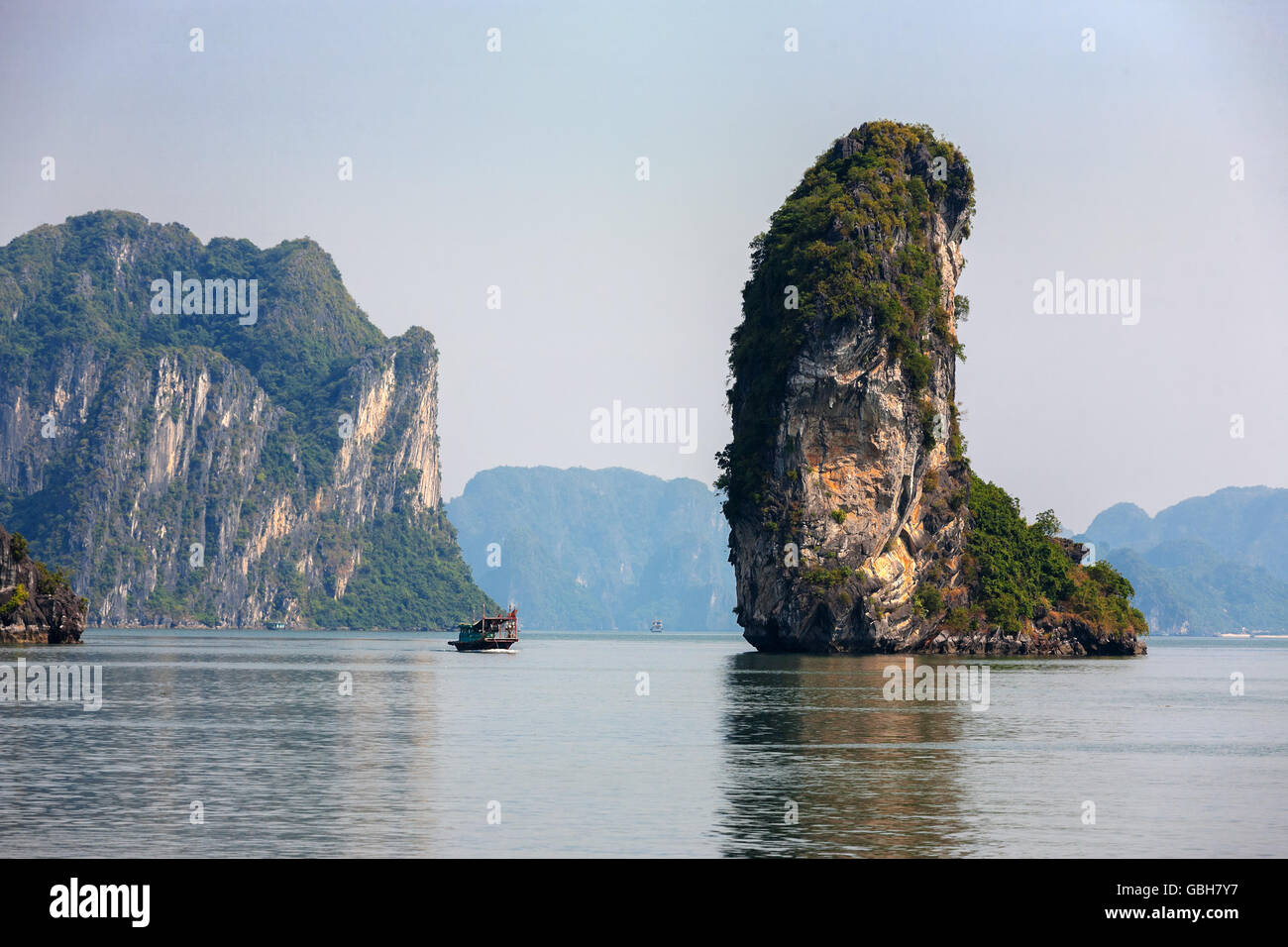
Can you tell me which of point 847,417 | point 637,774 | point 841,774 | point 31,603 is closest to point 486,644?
point 31,603

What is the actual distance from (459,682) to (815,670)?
21.2m

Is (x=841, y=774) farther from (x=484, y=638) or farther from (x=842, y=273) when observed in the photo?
(x=484, y=638)

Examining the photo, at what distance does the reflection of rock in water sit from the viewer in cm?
2686

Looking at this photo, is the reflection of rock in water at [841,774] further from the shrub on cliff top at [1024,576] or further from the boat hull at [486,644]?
the boat hull at [486,644]

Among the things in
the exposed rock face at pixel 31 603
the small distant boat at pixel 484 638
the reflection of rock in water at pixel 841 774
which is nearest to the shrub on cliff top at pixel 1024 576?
the small distant boat at pixel 484 638

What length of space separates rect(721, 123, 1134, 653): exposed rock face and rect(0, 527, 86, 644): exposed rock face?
56.2 m

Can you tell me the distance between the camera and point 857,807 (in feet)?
101

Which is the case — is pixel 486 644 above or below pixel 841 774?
below

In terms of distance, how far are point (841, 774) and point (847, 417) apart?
77.4 metres

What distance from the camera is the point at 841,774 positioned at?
36531mm

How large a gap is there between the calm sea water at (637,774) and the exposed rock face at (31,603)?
165ft

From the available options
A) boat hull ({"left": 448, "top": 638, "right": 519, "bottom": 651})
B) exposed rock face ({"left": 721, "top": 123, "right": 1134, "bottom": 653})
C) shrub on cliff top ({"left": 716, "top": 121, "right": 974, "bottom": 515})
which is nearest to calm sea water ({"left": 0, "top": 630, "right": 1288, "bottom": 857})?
exposed rock face ({"left": 721, "top": 123, "right": 1134, "bottom": 653})
